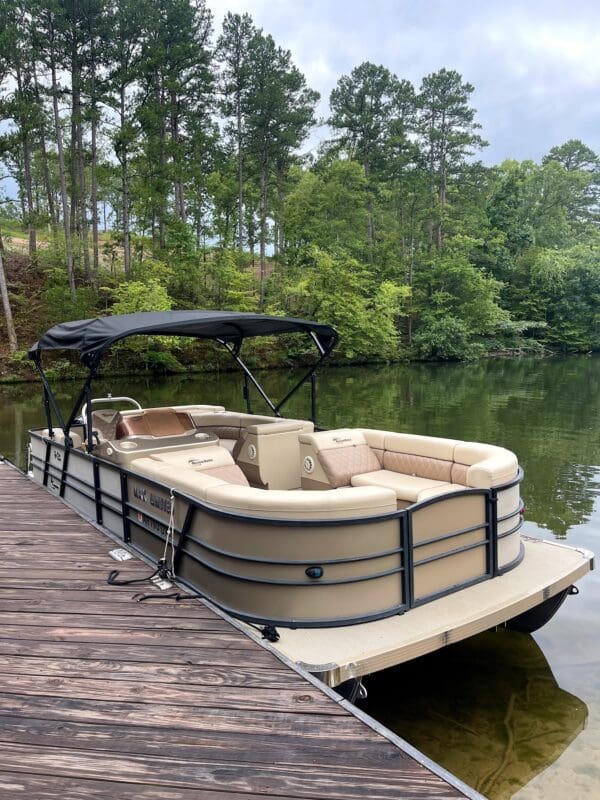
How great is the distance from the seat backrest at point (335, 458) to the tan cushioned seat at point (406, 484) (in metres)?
0.11

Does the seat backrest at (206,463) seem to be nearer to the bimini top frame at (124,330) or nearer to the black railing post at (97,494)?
the black railing post at (97,494)

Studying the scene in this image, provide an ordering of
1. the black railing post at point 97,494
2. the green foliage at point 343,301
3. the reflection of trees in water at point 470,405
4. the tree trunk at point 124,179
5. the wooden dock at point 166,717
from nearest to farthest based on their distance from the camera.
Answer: the wooden dock at point 166,717 < the black railing post at point 97,494 < the reflection of trees in water at point 470,405 < the tree trunk at point 124,179 < the green foliage at point 343,301

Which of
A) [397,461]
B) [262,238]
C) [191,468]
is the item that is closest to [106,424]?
[191,468]

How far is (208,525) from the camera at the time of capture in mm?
4023

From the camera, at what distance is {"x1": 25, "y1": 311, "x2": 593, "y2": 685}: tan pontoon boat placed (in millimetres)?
3689

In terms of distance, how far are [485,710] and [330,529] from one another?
184 cm

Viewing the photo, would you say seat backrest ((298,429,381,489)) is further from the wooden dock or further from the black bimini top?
the wooden dock

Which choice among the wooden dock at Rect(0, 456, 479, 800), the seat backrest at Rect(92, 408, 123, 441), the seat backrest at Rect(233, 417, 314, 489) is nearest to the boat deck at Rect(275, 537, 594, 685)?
the wooden dock at Rect(0, 456, 479, 800)

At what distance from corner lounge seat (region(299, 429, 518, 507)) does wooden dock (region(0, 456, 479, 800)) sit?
2.00m

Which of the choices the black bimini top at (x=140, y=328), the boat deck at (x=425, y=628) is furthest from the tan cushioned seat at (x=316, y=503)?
the black bimini top at (x=140, y=328)

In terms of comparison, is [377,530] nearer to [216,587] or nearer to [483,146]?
[216,587]

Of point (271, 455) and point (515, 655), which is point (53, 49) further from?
point (515, 655)

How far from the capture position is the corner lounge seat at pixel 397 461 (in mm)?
4750

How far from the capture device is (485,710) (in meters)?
4.12
